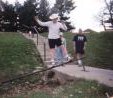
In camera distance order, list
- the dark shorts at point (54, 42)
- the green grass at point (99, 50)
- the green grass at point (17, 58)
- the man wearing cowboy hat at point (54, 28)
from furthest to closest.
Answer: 1. the green grass at point (99, 50)
2. the green grass at point (17, 58)
3. the dark shorts at point (54, 42)
4. the man wearing cowboy hat at point (54, 28)

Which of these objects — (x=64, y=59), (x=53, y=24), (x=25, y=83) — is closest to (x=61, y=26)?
(x=53, y=24)

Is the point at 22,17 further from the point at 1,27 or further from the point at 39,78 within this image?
the point at 39,78

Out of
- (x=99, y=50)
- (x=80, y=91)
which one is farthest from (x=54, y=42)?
(x=99, y=50)

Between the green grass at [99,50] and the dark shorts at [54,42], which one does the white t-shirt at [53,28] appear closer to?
the dark shorts at [54,42]

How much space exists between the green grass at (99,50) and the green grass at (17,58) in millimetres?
2264

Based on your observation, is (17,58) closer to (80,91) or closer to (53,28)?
(53,28)

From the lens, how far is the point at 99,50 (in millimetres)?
23875

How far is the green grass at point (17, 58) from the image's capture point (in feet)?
60.2

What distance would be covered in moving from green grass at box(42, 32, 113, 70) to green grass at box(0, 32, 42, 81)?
2.26 m

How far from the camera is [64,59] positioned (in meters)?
16.2

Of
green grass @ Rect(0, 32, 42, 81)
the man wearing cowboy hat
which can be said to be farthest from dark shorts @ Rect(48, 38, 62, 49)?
green grass @ Rect(0, 32, 42, 81)

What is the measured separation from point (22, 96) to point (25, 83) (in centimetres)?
402

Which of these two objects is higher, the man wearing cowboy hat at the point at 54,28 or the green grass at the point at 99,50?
the man wearing cowboy hat at the point at 54,28

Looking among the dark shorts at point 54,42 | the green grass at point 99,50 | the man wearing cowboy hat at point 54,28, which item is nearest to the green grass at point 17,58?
the green grass at point 99,50
